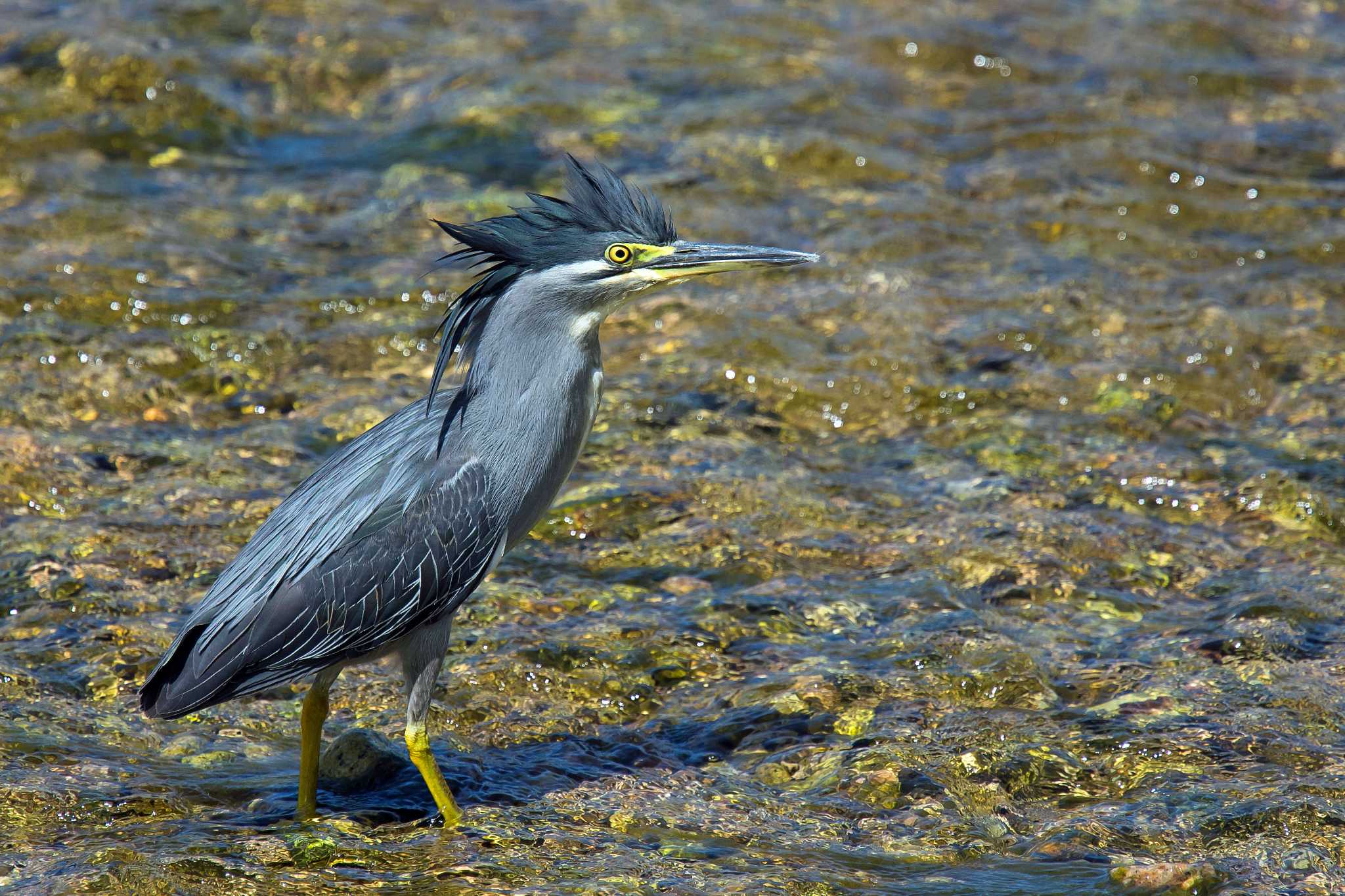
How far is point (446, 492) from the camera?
4.77m

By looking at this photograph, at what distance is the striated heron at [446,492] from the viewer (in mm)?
4664

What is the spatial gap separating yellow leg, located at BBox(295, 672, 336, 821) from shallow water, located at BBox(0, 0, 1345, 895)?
9cm

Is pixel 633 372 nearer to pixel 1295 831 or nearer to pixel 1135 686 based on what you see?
pixel 1135 686

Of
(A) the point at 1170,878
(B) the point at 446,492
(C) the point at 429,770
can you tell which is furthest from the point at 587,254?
(A) the point at 1170,878

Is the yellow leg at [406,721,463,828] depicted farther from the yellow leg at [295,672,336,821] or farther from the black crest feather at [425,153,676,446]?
the black crest feather at [425,153,676,446]

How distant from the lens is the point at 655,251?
191 inches

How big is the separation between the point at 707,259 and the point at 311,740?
2004mm

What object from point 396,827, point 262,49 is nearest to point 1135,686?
point 396,827

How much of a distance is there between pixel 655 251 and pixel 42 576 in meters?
2.94

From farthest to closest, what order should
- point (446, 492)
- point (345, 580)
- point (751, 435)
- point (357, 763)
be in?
point (751, 435), point (357, 763), point (446, 492), point (345, 580)

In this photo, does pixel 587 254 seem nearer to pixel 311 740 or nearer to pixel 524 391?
pixel 524 391

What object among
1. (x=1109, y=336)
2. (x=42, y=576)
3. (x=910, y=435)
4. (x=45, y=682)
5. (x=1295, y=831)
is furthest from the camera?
(x=1109, y=336)

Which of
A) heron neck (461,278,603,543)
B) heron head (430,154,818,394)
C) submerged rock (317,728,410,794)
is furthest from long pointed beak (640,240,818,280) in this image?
submerged rock (317,728,410,794)

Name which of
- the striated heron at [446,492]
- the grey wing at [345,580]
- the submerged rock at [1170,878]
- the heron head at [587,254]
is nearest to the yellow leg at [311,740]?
the striated heron at [446,492]
